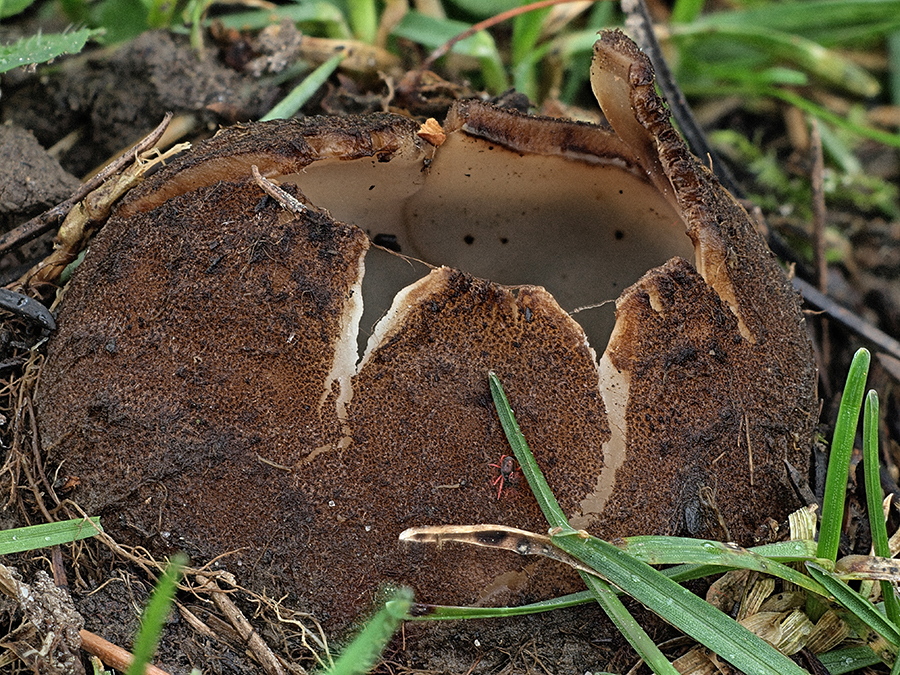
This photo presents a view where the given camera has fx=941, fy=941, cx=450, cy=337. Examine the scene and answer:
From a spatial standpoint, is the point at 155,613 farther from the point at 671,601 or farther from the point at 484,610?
the point at 671,601

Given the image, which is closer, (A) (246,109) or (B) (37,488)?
(B) (37,488)

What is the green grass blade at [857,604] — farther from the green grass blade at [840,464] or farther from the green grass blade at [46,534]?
the green grass blade at [46,534]

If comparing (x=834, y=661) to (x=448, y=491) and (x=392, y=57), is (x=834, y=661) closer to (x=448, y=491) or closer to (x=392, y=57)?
(x=448, y=491)

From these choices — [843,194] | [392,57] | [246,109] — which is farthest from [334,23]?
[843,194]

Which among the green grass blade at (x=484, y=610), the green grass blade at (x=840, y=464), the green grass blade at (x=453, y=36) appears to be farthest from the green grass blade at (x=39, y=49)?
the green grass blade at (x=840, y=464)

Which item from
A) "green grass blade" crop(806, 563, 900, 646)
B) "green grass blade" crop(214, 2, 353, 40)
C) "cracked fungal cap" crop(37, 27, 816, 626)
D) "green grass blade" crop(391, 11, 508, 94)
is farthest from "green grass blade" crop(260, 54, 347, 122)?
"green grass blade" crop(806, 563, 900, 646)

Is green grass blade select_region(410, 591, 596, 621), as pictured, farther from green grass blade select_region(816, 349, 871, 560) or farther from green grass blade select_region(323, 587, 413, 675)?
green grass blade select_region(816, 349, 871, 560)

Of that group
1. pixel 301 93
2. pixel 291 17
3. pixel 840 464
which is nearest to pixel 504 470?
pixel 840 464
